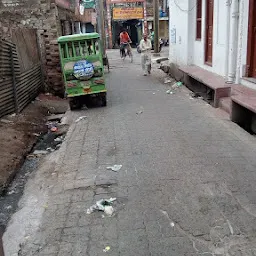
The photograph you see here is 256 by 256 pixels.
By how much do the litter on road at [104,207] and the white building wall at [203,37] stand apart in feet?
17.9

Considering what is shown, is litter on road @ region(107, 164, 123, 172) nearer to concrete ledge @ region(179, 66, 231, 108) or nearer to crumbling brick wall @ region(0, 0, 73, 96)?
concrete ledge @ region(179, 66, 231, 108)

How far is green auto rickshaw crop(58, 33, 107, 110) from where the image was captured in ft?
32.5

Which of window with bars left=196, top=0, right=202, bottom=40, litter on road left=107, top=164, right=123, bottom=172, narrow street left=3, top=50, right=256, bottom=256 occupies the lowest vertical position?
narrow street left=3, top=50, right=256, bottom=256

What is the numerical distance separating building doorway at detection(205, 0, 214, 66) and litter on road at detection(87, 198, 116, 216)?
27.8ft

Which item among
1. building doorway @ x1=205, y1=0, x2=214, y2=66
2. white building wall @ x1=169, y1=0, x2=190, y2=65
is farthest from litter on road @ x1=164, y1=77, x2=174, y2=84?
building doorway @ x1=205, y1=0, x2=214, y2=66

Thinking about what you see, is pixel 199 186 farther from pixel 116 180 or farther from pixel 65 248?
pixel 65 248

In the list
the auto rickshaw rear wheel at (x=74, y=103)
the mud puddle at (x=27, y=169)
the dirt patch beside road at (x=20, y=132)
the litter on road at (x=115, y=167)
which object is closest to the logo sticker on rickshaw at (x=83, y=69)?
the auto rickshaw rear wheel at (x=74, y=103)

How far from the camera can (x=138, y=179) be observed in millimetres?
5195

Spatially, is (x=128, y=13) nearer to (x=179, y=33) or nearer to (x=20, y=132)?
(x=179, y=33)

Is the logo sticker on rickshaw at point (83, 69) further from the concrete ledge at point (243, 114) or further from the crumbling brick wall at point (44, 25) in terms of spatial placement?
the concrete ledge at point (243, 114)

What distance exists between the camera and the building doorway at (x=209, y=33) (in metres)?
12.0

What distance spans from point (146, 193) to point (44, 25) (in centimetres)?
993

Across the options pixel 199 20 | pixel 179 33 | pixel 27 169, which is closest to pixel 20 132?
pixel 27 169

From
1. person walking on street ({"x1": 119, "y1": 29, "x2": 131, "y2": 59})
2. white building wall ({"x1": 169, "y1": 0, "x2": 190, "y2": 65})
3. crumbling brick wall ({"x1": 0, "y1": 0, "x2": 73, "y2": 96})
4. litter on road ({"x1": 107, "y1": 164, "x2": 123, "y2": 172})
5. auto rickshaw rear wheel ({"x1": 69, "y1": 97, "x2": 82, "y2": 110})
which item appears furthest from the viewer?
person walking on street ({"x1": 119, "y1": 29, "x2": 131, "y2": 59})
